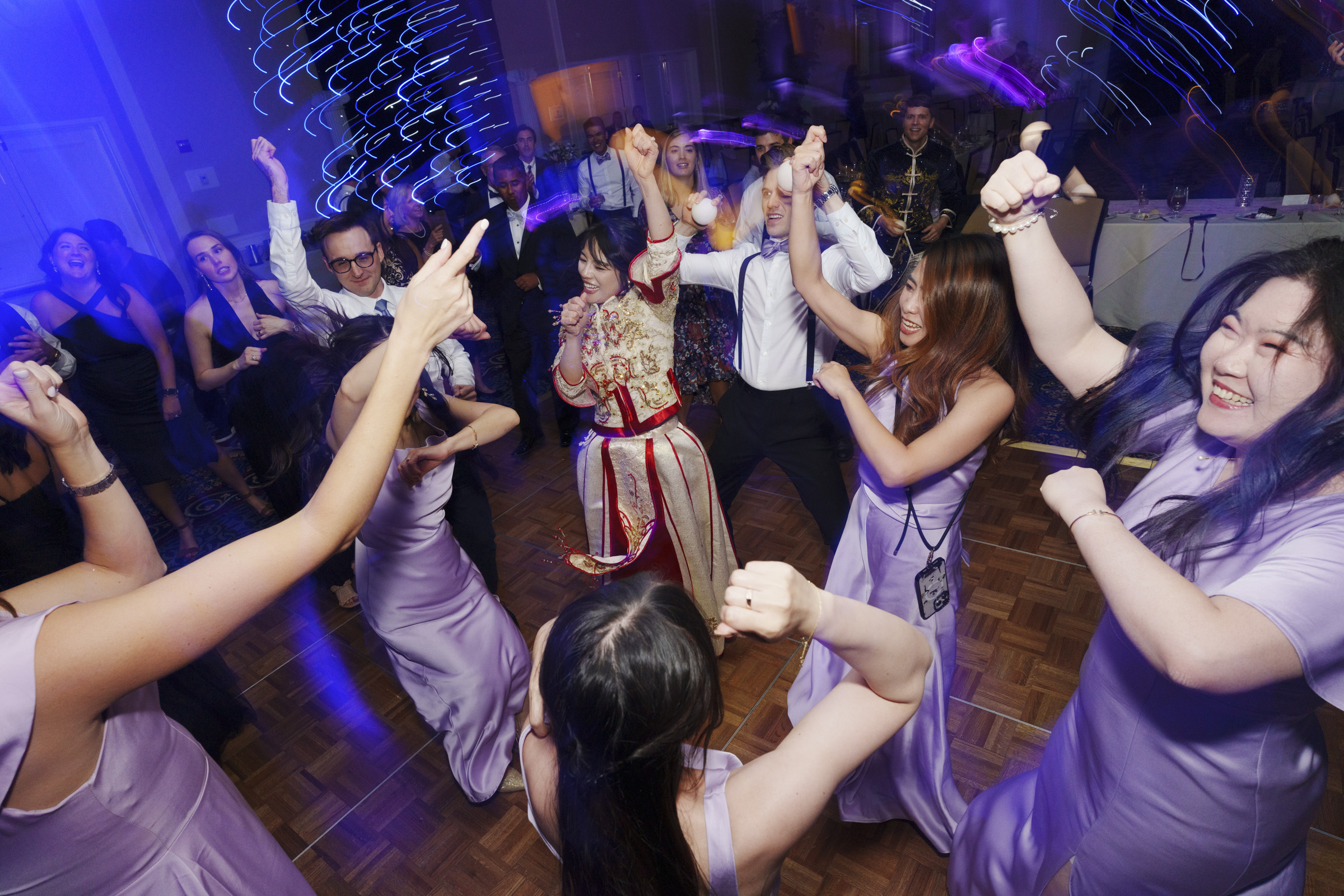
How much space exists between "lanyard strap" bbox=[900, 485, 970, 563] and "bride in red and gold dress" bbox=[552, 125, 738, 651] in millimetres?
784

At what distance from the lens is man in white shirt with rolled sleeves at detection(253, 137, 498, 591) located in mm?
2262

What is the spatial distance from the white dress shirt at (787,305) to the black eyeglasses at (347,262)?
48.8 inches

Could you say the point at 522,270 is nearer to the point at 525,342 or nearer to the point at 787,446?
the point at 525,342

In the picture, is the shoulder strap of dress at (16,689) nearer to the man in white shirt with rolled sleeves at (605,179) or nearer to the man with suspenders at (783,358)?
the man with suspenders at (783,358)

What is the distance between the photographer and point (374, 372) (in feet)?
4.71

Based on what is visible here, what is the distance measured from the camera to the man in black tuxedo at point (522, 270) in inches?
151

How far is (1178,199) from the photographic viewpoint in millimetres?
4004

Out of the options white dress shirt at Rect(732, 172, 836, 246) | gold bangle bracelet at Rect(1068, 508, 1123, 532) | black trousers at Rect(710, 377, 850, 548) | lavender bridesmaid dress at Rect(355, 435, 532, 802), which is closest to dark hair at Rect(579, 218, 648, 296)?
white dress shirt at Rect(732, 172, 836, 246)

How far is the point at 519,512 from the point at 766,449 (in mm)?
1651

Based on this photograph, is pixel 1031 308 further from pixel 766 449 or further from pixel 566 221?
pixel 566 221

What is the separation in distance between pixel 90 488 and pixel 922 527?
171cm

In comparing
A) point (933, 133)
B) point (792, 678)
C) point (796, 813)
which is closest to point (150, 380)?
point (792, 678)

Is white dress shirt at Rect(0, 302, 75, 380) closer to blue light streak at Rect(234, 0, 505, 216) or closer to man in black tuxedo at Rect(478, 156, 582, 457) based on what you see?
blue light streak at Rect(234, 0, 505, 216)

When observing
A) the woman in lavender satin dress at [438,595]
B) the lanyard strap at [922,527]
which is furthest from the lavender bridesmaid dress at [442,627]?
the lanyard strap at [922,527]
